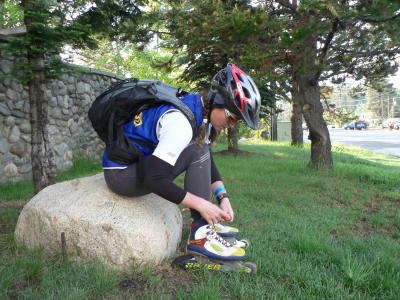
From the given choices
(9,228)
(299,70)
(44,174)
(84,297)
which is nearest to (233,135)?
(299,70)

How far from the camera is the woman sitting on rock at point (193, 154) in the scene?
2.00 metres

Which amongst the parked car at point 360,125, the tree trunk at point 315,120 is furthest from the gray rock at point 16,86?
the parked car at point 360,125

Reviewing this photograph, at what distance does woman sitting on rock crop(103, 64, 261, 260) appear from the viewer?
2.00m

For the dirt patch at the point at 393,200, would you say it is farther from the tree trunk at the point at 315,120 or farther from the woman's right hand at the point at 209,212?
the woman's right hand at the point at 209,212

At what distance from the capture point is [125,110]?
2.19 meters

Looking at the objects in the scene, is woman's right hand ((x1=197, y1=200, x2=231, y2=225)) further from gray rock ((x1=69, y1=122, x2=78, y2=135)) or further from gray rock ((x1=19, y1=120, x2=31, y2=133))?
gray rock ((x1=69, y1=122, x2=78, y2=135))

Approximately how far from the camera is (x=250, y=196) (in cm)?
450

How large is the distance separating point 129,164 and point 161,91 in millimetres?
549

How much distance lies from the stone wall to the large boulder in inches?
81.1

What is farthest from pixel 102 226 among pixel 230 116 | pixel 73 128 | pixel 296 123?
pixel 296 123

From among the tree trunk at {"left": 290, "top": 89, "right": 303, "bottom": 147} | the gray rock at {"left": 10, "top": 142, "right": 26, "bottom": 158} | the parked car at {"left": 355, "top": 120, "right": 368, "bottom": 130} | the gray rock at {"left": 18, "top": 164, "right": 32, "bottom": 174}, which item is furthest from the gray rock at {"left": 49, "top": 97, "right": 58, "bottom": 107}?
the parked car at {"left": 355, "top": 120, "right": 368, "bottom": 130}

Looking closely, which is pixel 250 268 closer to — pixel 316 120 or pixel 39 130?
pixel 39 130

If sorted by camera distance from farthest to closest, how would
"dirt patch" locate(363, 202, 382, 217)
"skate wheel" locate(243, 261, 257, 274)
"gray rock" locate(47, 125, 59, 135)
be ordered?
"gray rock" locate(47, 125, 59, 135), "dirt patch" locate(363, 202, 382, 217), "skate wheel" locate(243, 261, 257, 274)

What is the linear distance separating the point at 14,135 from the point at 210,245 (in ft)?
14.1
